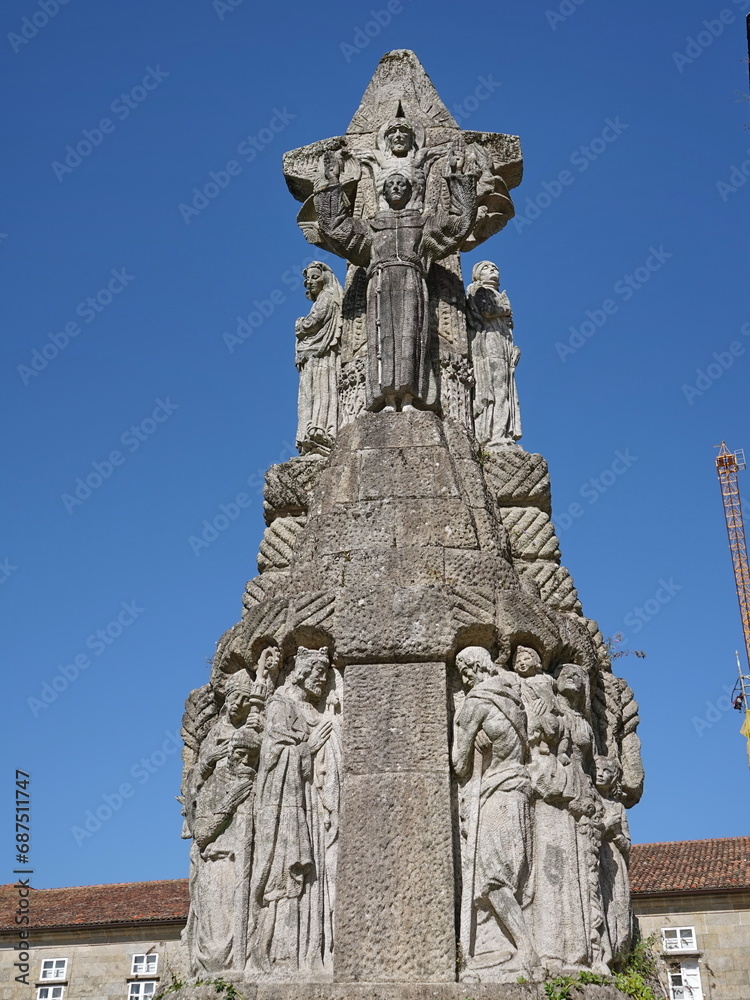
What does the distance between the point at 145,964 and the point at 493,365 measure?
1805cm

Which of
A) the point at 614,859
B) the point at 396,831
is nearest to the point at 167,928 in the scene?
the point at 614,859

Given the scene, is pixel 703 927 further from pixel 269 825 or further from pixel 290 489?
pixel 269 825

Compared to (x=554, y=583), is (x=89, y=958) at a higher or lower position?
lower

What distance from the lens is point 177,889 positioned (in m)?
24.6

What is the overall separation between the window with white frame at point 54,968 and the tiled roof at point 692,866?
1244cm

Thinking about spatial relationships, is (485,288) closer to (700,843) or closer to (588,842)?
(588,842)

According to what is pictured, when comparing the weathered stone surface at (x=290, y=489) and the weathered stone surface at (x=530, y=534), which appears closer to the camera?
the weathered stone surface at (x=530, y=534)

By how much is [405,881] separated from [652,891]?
55.0ft

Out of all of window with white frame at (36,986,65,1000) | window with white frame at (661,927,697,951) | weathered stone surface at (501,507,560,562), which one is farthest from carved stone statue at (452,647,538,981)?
window with white frame at (36,986,65,1000)

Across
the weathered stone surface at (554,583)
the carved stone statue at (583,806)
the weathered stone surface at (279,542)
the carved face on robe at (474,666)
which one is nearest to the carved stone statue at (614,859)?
the carved stone statue at (583,806)

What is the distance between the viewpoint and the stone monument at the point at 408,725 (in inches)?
249

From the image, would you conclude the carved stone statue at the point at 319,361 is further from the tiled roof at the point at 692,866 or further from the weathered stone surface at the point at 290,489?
the tiled roof at the point at 692,866

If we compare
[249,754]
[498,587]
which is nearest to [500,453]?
[498,587]

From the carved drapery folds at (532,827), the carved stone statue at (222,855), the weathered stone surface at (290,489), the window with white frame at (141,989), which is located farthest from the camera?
the window with white frame at (141,989)
